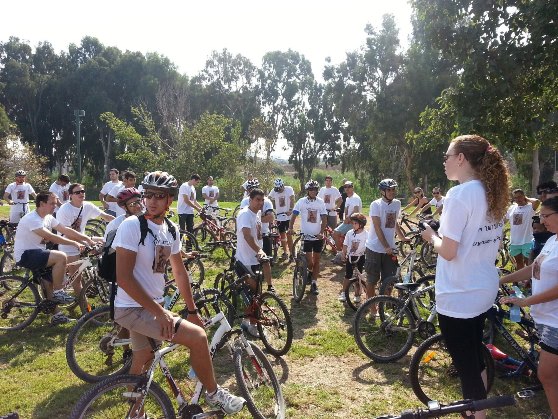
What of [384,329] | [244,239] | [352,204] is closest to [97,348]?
[244,239]

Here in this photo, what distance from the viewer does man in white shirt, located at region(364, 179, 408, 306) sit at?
660 cm

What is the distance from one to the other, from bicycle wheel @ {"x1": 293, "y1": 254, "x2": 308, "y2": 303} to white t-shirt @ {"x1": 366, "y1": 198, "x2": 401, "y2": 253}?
5.33 feet

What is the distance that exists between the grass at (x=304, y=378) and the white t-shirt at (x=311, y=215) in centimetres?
233

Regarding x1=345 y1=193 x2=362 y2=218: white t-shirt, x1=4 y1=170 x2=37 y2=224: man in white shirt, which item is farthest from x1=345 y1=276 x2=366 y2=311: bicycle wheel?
x1=4 y1=170 x2=37 y2=224: man in white shirt

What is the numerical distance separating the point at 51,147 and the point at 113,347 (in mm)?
43465

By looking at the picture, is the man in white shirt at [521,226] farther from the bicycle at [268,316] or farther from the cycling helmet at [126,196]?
the cycling helmet at [126,196]

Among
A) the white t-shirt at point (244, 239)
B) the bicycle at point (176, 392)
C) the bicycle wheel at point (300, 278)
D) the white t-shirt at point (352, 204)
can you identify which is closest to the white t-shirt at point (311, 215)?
the bicycle wheel at point (300, 278)

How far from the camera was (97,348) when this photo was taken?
5.44 meters

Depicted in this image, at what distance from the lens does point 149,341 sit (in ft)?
11.5

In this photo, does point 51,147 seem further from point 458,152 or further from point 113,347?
point 458,152

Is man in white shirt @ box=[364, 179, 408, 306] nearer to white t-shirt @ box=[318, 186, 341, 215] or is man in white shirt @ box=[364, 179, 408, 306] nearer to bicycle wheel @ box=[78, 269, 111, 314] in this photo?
Answer: bicycle wheel @ box=[78, 269, 111, 314]

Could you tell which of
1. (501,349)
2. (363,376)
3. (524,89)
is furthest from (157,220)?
(524,89)

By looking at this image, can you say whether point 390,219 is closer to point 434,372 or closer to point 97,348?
point 434,372

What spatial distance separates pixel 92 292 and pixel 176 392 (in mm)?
4045
